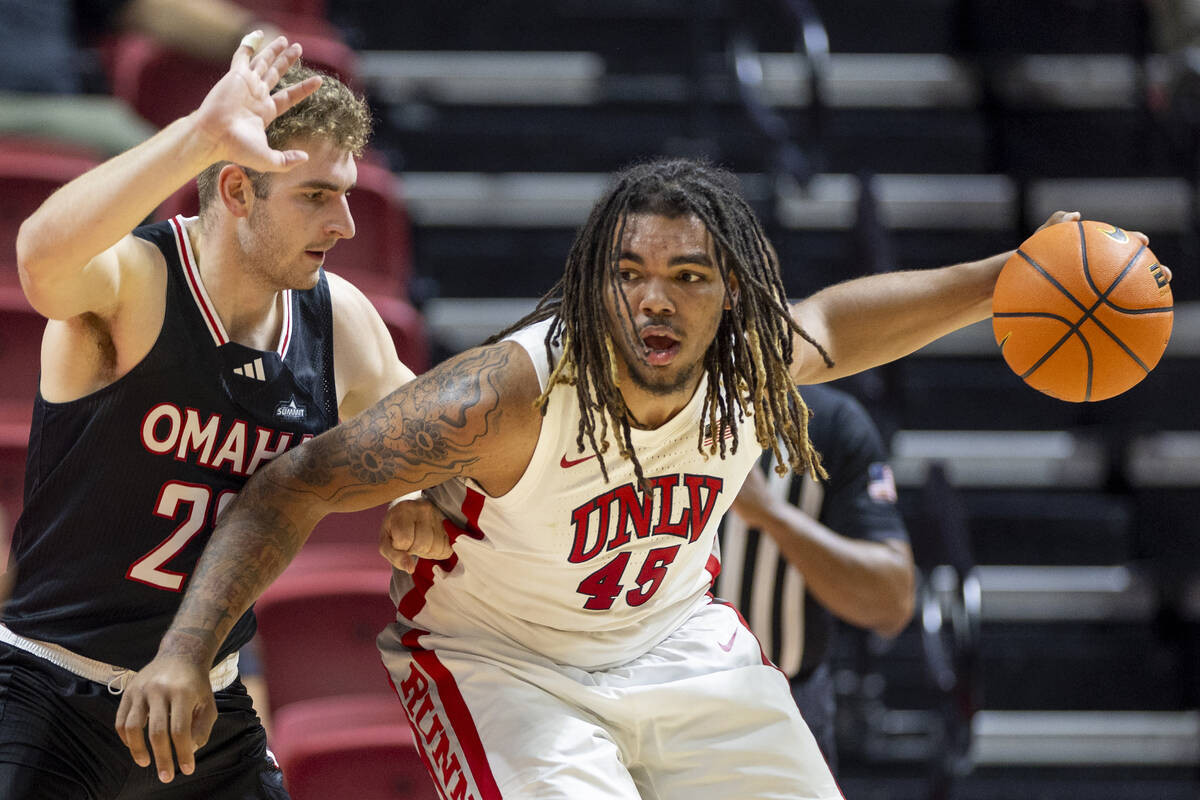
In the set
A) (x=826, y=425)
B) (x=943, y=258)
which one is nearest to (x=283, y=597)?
(x=826, y=425)

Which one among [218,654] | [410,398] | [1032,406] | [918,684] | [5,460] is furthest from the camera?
[1032,406]

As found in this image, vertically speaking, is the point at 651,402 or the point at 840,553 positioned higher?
the point at 651,402

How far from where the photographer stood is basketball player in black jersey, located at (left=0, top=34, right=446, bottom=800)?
111 inches

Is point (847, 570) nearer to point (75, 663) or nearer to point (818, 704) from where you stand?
point (818, 704)

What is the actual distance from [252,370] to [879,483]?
1.93 metres

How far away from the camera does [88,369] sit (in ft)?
9.28

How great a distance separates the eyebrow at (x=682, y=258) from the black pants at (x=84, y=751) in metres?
1.20

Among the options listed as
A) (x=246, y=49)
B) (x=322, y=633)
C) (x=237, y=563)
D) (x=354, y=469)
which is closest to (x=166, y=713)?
(x=237, y=563)

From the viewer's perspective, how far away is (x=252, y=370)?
2.94m

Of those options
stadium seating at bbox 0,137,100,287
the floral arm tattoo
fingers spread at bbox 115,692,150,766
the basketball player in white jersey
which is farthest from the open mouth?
stadium seating at bbox 0,137,100,287

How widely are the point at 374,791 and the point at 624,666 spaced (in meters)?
1.30

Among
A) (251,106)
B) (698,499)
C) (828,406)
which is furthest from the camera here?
(828,406)

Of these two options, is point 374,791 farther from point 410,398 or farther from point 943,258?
point 943,258

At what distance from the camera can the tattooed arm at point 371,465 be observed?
2.70 metres
